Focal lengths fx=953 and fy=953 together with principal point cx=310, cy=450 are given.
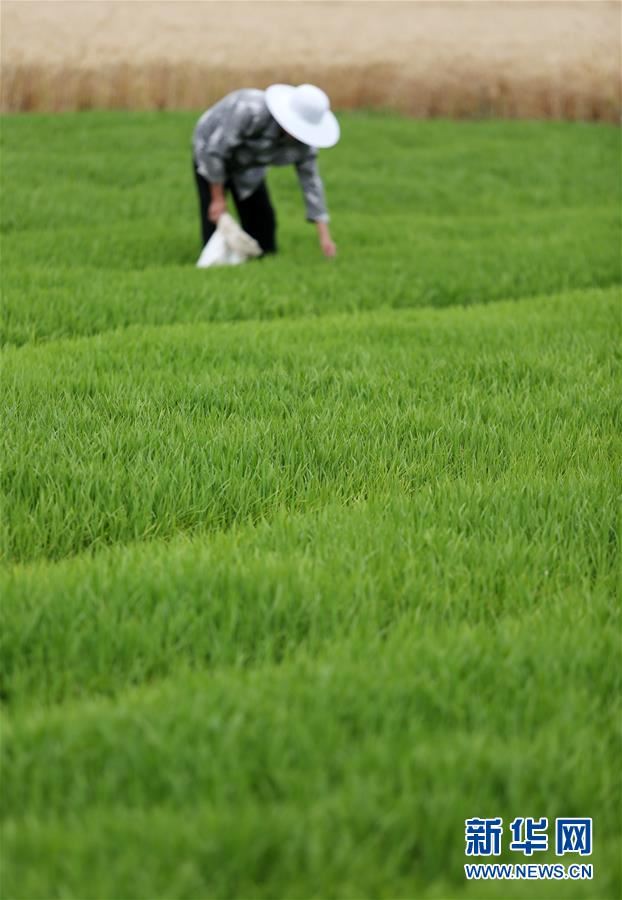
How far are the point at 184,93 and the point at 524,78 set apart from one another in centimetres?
642

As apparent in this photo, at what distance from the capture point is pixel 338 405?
3633 mm

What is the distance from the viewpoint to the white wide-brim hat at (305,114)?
5926mm

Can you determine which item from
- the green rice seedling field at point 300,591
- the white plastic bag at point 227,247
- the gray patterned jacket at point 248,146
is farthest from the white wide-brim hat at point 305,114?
the green rice seedling field at point 300,591

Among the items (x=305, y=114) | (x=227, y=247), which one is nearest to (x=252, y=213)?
(x=227, y=247)

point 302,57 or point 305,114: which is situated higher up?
point 305,114

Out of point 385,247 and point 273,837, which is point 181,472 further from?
point 385,247

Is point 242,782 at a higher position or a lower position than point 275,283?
higher

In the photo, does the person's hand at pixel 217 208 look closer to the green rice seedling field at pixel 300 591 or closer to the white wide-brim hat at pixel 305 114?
the white wide-brim hat at pixel 305 114

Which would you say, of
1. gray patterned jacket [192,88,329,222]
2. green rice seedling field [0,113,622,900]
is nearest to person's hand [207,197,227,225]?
gray patterned jacket [192,88,329,222]

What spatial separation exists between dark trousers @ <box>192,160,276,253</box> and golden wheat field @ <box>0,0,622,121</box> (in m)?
10.1

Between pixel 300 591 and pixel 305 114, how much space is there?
15.1 ft

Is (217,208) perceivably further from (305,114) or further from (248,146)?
(305,114)

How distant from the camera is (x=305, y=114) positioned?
19.8 feet

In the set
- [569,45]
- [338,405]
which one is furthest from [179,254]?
[569,45]
